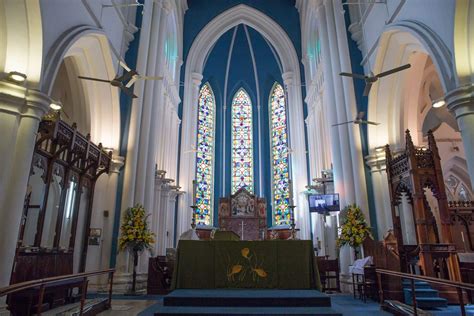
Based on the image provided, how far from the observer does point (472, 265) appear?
315 inches

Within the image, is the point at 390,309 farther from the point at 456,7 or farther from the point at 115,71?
the point at 115,71

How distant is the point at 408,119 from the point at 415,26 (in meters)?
3.27

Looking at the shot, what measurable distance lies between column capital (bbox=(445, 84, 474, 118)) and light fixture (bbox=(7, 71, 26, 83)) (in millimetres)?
6914

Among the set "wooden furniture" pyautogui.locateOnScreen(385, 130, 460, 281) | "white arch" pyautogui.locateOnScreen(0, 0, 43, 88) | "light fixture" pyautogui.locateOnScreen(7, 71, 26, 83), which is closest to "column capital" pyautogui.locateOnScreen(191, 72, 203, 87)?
"white arch" pyautogui.locateOnScreen(0, 0, 43, 88)

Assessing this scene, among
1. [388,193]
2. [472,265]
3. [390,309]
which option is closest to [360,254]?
[388,193]

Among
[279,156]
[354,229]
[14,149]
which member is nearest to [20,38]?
[14,149]

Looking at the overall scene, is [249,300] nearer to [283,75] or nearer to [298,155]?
[298,155]

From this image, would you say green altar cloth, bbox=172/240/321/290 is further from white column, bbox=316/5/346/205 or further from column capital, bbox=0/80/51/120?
white column, bbox=316/5/346/205

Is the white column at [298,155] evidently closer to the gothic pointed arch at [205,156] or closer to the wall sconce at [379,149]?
the gothic pointed arch at [205,156]

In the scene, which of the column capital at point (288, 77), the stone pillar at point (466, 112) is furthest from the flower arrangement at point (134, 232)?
the column capital at point (288, 77)

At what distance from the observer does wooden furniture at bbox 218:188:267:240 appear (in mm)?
A: 15875

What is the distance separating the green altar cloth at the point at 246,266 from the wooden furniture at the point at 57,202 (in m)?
2.50

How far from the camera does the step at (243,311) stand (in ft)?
14.0

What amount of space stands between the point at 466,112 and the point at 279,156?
1309 centimetres
